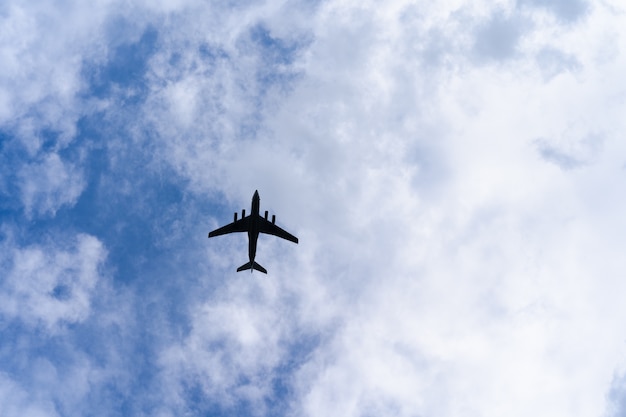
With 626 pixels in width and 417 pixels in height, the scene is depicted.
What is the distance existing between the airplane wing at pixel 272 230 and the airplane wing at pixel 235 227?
3.08m

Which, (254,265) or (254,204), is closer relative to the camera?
(254,204)

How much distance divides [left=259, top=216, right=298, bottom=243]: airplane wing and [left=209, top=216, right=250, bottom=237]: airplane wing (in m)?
3.08

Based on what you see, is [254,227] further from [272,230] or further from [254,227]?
[272,230]

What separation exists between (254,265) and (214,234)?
517 inches

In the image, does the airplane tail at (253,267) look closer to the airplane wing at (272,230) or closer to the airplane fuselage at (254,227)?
the airplane fuselage at (254,227)

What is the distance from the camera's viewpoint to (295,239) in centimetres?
11338

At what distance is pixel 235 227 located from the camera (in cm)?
11044

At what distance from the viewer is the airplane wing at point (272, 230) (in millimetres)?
108975

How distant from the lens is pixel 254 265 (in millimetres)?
118500

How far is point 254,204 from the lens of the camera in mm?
104938

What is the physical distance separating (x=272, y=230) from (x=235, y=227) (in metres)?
8.28

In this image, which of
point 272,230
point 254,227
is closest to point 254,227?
point 254,227

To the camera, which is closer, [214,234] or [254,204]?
[254,204]

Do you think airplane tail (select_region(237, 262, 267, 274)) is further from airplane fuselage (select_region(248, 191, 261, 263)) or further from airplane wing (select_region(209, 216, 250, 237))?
airplane wing (select_region(209, 216, 250, 237))
